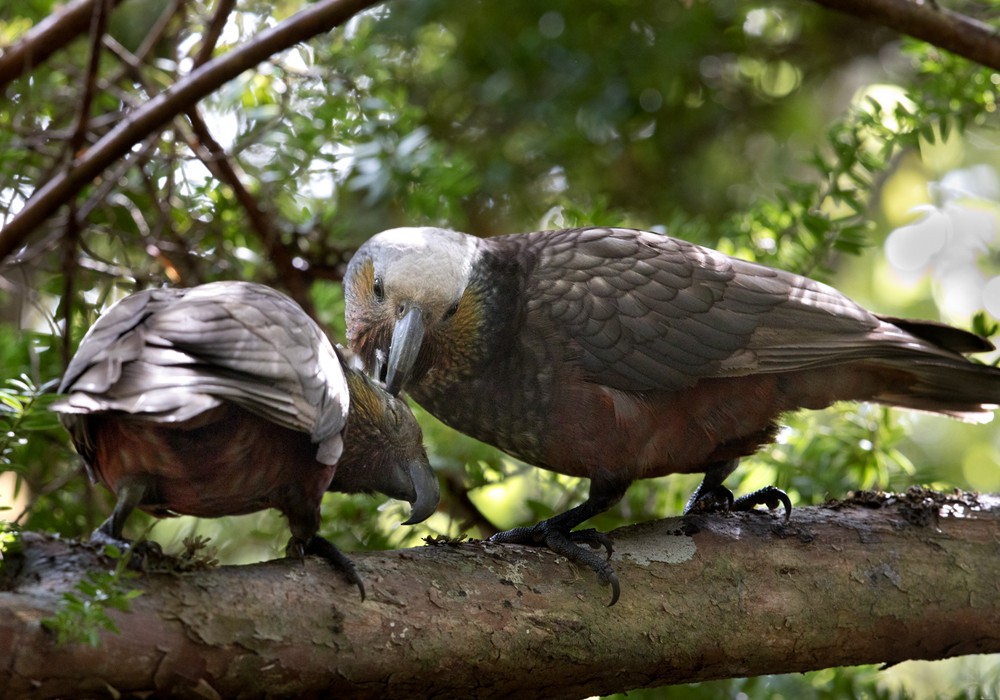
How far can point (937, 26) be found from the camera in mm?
3443

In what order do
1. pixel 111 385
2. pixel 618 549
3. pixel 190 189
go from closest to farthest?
pixel 111 385 → pixel 618 549 → pixel 190 189

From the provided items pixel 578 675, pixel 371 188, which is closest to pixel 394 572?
pixel 578 675

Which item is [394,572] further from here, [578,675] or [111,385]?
[111,385]

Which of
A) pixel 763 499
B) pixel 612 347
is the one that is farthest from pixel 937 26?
pixel 763 499

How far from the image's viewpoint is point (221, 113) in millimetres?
4152

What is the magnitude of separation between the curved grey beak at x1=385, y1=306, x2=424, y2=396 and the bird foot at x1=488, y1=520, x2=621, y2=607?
543 millimetres

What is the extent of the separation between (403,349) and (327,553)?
0.70m

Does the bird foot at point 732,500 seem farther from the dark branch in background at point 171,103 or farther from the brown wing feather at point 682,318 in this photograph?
the dark branch in background at point 171,103

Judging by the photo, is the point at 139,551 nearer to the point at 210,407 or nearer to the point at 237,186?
A: the point at 210,407

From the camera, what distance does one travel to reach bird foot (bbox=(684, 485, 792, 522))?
10.6ft

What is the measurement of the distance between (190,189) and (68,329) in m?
0.87

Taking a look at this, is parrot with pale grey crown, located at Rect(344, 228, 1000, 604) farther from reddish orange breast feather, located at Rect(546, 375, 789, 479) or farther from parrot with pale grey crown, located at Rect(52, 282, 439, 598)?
parrot with pale grey crown, located at Rect(52, 282, 439, 598)

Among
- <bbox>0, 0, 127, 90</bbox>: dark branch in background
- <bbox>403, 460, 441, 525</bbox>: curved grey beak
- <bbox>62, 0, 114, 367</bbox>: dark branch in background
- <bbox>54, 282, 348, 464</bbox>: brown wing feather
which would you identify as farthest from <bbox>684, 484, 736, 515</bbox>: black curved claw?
<bbox>0, 0, 127, 90</bbox>: dark branch in background

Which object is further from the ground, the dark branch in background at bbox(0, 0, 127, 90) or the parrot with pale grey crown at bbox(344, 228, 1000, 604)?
the dark branch in background at bbox(0, 0, 127, 90)
